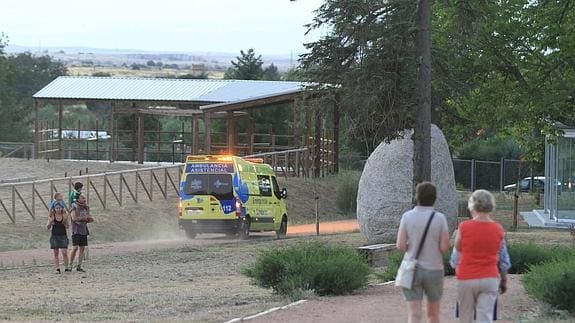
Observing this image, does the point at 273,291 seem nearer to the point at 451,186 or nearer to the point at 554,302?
the point at 554,302

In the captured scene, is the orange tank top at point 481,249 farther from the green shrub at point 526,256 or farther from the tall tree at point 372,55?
the tall tree at point 372,55

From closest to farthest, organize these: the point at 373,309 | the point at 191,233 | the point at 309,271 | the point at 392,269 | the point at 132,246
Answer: the point at 373,309
the point at 309,271
the point at 392,269
the point at 132,246
the point at 191,233

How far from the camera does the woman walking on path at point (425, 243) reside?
10625 mm

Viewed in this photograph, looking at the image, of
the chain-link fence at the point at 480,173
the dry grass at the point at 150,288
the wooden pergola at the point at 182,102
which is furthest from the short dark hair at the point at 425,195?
the chain-link fence at the point at 480,173

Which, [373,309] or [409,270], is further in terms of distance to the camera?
[373,309]

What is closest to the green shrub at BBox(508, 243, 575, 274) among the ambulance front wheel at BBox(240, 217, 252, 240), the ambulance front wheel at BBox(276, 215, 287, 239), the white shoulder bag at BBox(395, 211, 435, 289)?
the white shoulder bag at BBox(395, 211, 435, 289)

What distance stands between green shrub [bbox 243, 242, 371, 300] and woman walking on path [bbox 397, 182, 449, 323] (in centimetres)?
497

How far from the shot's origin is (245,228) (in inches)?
1247

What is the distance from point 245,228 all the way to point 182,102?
22.4 metres

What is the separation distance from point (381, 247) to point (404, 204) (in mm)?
2988

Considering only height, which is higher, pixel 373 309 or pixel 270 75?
pixel 270 75

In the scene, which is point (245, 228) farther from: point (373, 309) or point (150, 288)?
point (373, 309)

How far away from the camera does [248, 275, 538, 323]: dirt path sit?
13.4 meters

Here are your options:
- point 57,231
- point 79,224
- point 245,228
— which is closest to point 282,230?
point 245,228
